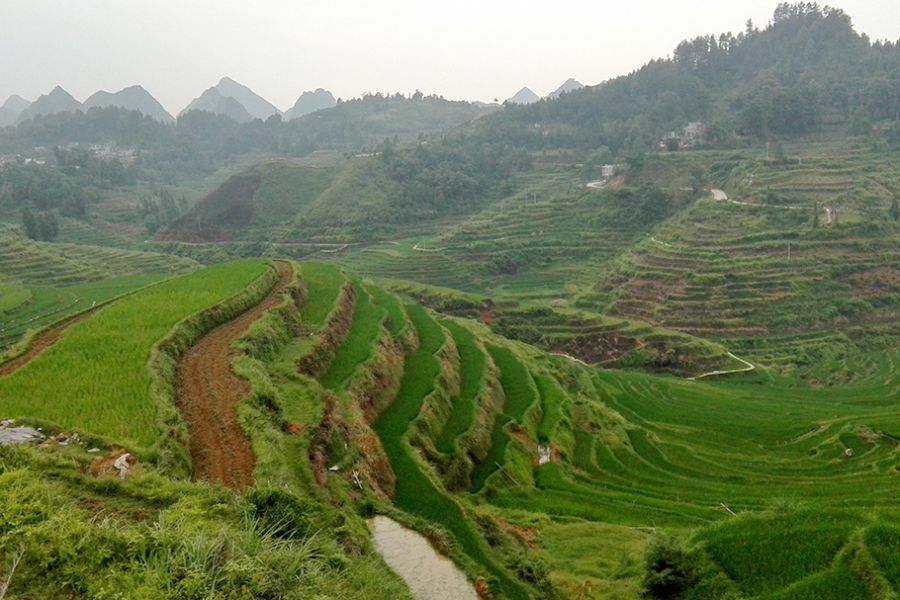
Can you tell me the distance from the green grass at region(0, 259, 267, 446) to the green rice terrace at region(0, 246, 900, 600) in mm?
54

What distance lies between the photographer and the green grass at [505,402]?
47.4ft

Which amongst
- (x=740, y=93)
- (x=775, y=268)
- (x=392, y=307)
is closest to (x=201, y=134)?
(x=740, y=93)

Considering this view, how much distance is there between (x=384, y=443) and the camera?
13133 millimetres

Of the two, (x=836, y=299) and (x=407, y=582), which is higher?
(x=407, y=582)

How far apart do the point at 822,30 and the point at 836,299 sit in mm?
75237

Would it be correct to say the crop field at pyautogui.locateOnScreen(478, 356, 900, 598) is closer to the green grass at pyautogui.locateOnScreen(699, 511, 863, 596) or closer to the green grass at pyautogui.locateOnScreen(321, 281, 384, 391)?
the green grass at pyautogui.locateOnScreen(699, 511, 863, 596)

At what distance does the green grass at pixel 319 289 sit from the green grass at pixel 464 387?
4.66 m

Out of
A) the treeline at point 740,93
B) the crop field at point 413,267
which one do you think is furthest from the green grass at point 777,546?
the treeline at point 740,93

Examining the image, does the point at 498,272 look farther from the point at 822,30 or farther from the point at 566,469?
the point at 822,30

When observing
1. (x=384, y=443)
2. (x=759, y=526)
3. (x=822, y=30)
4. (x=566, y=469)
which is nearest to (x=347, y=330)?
(x=384, y=443)

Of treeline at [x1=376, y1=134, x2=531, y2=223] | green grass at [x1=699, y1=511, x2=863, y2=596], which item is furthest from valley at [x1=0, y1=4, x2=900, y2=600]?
treeline at [x1=376, y1=134, x2=531, y2=223]

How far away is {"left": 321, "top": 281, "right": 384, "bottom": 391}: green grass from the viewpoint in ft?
49.0

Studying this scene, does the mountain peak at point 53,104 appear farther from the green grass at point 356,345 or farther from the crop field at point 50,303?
the green grass at point 356,345

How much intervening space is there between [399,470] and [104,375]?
19.2 feet
